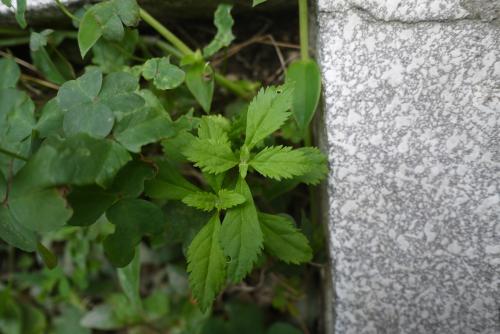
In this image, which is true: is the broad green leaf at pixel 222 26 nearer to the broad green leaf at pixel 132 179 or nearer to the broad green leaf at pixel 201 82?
the broad green leaf at pixel 201 82

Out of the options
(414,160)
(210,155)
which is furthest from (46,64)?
(414,160)

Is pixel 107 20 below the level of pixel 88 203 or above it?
above

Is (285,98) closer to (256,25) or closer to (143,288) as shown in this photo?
(256,25)

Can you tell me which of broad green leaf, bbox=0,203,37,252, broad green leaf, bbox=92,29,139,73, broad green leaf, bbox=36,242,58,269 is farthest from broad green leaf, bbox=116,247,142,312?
broad green leaf, bbox=92,29,139,73

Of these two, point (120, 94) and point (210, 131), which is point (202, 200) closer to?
point (210, 131)

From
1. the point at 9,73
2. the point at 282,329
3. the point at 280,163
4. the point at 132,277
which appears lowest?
the point at 282,329

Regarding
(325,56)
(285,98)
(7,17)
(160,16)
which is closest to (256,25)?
(160,16)
